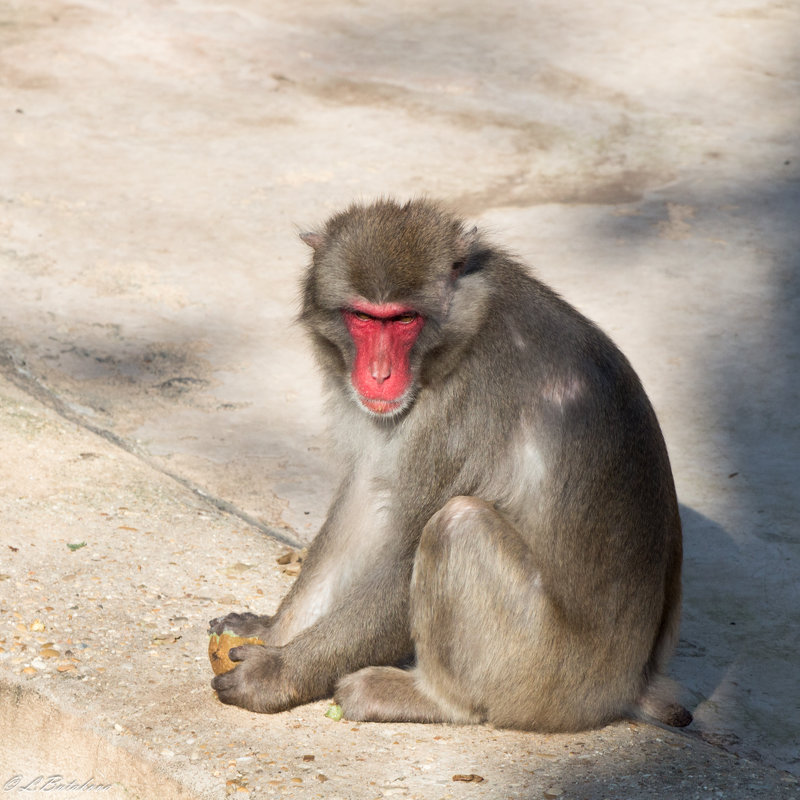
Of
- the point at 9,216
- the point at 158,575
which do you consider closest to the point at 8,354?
the point at 9,216

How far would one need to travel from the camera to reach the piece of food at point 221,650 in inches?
150

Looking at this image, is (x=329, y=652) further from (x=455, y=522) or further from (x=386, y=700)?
(x=455, y=522)

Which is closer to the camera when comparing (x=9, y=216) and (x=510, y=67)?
(x=9, y=216)

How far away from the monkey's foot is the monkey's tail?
1169 mm

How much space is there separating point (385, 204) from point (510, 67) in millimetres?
6688

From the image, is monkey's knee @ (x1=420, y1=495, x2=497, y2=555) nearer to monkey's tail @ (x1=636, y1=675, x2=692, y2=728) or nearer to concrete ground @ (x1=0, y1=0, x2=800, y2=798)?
concrete ground @ (x1=0, y1=0, x2=800, y2=798)

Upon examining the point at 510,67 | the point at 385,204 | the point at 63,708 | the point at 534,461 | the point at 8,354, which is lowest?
the point at 63,708

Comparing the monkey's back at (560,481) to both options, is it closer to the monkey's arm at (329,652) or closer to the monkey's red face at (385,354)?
the monkey's red face at (385,354)

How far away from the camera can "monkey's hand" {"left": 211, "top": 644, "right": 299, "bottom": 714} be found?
3713 millimetres

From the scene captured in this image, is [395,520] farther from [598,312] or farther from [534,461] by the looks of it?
[598,312]

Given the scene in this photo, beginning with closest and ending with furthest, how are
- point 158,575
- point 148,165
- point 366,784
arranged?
point 366,784
point 158,575
point 148,165

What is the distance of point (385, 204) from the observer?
386 cm

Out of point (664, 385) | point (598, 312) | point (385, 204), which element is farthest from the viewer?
point (598, 312)

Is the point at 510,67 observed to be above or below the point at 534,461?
above
